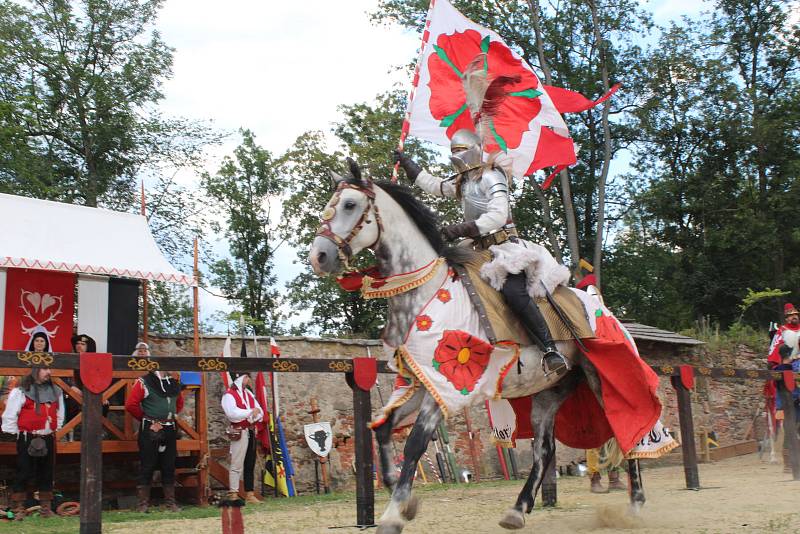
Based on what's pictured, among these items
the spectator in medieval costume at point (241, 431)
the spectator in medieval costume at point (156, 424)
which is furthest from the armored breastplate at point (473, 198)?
the spectator in medieval costume at point (241, 431)

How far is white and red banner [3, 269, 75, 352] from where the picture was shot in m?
10.1

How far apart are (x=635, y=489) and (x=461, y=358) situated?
2.43m

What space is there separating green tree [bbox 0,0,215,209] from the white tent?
9846 mm

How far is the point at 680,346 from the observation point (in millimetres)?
18062

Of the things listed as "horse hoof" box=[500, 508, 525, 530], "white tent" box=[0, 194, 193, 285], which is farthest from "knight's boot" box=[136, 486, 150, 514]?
"horse hoof" box=[500, 508, 525, 530]

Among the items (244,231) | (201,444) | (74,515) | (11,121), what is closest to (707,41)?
(244,231)

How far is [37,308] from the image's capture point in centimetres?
1032

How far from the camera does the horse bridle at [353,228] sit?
198 inches

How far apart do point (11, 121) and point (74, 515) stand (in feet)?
44.4

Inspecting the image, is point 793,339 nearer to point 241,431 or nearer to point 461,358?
point 241,431

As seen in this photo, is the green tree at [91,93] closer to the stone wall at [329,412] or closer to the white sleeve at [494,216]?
the stone wall at [329,412]

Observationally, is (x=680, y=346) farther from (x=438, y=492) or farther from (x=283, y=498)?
(x=283, y=498)

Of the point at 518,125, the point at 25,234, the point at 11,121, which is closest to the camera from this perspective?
the point at 518,125

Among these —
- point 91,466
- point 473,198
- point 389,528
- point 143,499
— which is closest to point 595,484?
point 143,499
